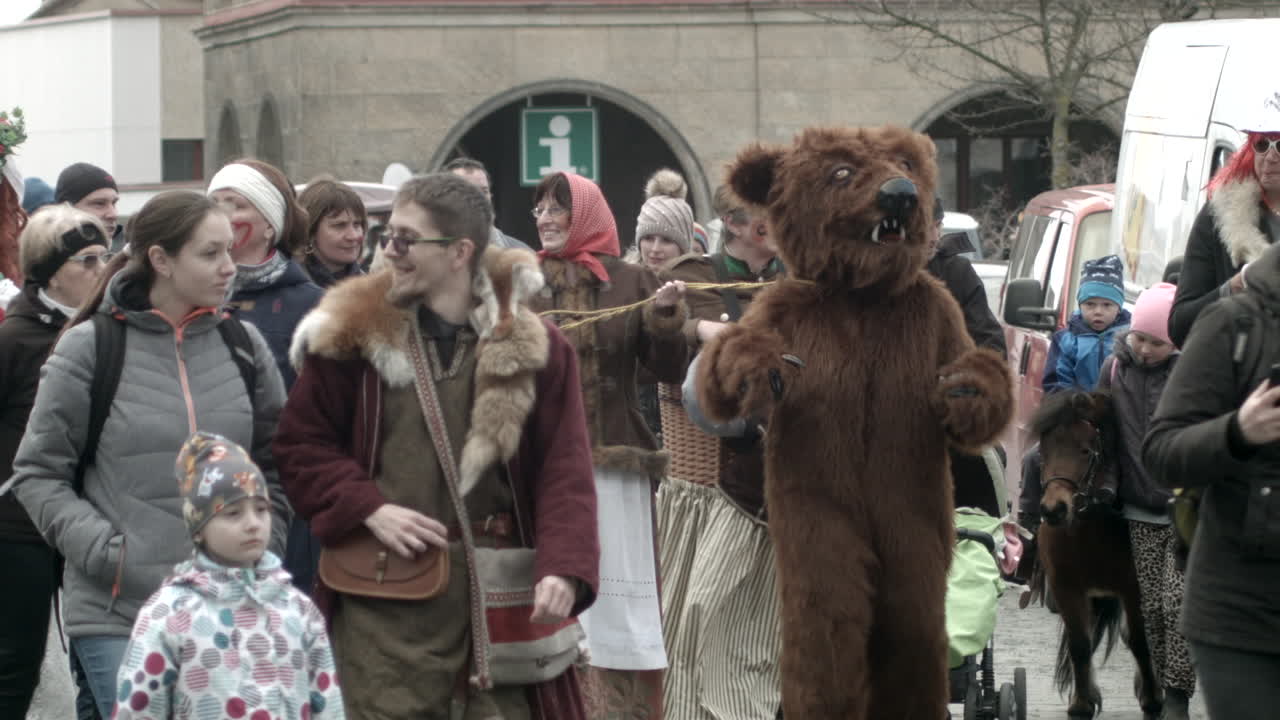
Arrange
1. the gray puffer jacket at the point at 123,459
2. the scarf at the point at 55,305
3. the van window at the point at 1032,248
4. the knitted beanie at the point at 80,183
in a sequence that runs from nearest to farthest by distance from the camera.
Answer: the gray puffer jacket at the point at 123,459, the scarf at the point at 55,305, the knitted beanie at the point at 80,183, the van window at the point at 1032,248

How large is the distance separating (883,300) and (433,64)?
2675 cm

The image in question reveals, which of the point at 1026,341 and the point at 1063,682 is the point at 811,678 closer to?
the point at 1063,682

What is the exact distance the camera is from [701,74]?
107 ft

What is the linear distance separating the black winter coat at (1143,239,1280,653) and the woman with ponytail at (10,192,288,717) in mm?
2272

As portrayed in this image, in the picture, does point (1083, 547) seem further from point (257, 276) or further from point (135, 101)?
Answer: point (135, 101)

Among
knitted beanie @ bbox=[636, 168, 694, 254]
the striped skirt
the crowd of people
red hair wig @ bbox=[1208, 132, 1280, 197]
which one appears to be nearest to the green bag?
the striped skirt

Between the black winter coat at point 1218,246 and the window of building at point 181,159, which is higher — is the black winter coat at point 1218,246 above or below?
below

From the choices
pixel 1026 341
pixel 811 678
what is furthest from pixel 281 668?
pixel 1026 341

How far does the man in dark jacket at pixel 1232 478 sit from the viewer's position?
16.1 feet

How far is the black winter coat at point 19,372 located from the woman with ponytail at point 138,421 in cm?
96

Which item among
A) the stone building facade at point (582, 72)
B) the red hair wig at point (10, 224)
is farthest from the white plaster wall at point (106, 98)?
the red hair wig at point (10, 224)

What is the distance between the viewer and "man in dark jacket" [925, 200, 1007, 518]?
302 inches

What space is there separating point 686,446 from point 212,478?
3096 millimetres

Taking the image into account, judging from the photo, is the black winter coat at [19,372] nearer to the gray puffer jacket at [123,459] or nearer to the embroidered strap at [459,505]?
the gray puffer jacket at [123,459]
